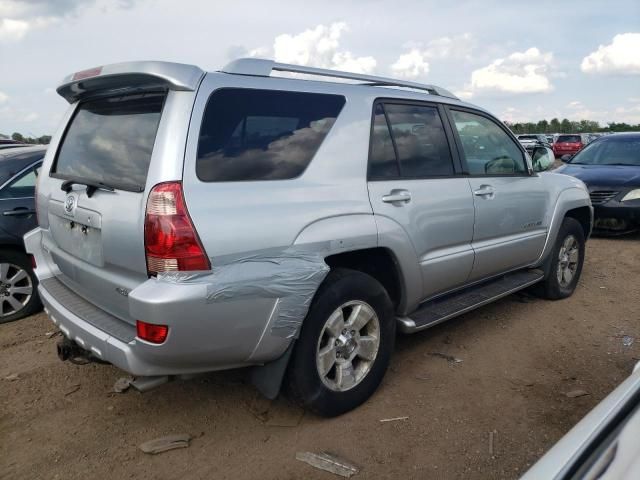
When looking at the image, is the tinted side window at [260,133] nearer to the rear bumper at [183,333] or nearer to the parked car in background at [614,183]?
the rear bumper at [183,333]

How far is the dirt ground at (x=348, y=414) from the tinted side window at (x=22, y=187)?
1.30 m

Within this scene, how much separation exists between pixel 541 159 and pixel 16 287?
4958 millimetres

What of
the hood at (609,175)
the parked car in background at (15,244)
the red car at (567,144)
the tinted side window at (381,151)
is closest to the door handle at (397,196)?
the tinted side window at (381,151)

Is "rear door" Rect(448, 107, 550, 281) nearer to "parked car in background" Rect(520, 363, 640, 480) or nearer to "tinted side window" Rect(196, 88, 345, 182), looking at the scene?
"tinted side window" Rect(196, 88, 345, 182)

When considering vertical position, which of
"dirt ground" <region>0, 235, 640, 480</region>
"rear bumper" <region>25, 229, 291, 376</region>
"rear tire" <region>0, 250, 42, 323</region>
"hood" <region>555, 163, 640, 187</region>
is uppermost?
"hood" <region>555, 163, 640, 187</region>

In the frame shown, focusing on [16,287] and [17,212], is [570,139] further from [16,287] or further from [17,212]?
[16,287]

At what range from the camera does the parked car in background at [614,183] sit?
7.63 meters

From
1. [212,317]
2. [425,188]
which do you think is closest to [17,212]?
[212,317]

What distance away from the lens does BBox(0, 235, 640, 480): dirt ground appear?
8.63ft

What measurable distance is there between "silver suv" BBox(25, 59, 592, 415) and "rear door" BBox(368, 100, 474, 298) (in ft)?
0.04

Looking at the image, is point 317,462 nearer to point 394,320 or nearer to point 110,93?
point 394,320

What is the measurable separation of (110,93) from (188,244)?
119cm

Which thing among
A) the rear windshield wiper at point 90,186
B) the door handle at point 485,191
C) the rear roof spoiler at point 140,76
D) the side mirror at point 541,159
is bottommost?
the door handle at point 485,191

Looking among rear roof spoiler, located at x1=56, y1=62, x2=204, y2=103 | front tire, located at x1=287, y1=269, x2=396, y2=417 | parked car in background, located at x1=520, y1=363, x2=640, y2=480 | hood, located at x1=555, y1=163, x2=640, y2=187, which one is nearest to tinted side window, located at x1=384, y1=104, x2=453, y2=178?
front tire, located at x1=287, y1=269, x2=396, y2=417
